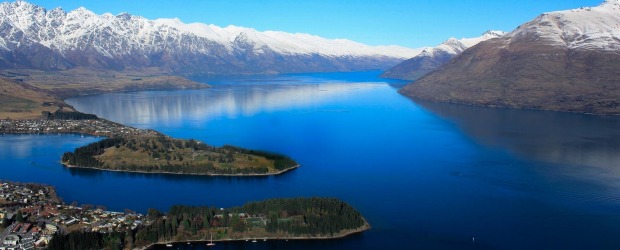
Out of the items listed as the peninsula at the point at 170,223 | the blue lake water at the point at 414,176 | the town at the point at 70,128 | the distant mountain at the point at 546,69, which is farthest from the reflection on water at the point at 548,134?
the town at the point at 70,128

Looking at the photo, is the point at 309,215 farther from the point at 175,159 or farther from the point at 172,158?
the point at 172,158

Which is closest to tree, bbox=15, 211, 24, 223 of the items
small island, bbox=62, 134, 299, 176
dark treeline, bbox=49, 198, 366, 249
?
dark treeline, bbox=49, 198, 366, 249

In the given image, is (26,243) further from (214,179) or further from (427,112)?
(427,112)

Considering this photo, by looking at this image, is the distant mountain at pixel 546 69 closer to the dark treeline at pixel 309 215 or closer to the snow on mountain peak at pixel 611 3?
the snow on mountain peak at pixel 611 3

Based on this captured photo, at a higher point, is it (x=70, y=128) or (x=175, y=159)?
(x=70, y=128)

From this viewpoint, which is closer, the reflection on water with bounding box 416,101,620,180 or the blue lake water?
the blue lake water

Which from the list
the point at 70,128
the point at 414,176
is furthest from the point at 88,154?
the point at 414,176

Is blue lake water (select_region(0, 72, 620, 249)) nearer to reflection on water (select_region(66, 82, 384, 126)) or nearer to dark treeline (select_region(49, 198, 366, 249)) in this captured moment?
dark treeline (select_region(49, 198, 366, 249))
